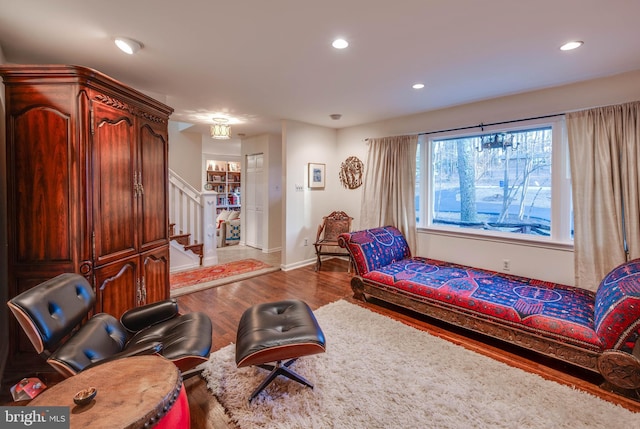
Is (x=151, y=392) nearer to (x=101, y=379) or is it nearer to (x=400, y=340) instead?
(x=101, y=379)

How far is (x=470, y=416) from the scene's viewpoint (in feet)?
5.60

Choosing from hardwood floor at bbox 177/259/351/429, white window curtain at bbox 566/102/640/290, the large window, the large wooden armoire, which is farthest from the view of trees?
the large wooden armoire

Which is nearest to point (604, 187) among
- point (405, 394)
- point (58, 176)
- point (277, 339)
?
point (405, 394)

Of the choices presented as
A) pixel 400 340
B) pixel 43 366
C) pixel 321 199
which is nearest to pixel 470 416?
pixel 400 340

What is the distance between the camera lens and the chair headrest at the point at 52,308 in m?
1.41

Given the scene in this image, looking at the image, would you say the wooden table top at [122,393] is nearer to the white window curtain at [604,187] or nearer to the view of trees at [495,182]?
the white window curtain at [604,187]

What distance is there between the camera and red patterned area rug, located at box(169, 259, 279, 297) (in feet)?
13.0

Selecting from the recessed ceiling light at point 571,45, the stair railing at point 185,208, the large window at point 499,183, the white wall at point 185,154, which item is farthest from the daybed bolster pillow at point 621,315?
the white wall at point 185,154

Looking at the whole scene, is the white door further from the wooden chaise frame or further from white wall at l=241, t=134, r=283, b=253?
the wooden chaise frame

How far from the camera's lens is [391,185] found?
440 cm

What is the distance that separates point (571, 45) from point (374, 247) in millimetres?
2556

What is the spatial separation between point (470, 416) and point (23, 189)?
3195 millimetres

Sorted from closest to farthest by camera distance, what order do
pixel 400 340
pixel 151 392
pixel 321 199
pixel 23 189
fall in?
pixel 151 392
pixel 23 189
pixel 400 340
pixel 321 199

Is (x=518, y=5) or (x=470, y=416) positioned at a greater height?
(x=518, y=5)
